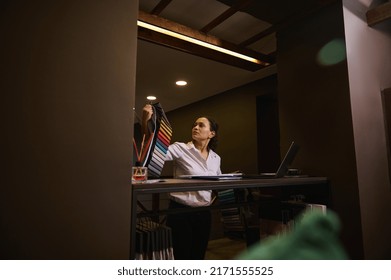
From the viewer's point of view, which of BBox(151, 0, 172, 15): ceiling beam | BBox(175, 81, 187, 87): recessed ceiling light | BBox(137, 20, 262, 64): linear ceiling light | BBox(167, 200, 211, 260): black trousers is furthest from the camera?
BBox(175, 81, 187, 87): recessed ceiling light

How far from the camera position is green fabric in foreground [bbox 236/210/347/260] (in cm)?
140

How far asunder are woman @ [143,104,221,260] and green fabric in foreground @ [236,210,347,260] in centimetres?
51

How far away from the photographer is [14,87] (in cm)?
82

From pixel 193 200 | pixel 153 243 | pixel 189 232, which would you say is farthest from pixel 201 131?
pixel 153 243

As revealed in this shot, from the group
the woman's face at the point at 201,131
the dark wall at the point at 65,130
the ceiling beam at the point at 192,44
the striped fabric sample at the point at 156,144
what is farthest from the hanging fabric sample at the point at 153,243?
the ceiling beam at the point at 192,44

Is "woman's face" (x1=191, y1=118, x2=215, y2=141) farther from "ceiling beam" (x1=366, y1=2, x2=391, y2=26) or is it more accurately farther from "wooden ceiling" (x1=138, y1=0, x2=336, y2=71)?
"ceiling beam" (x1=366, y1=2, x2=391, y2=26)

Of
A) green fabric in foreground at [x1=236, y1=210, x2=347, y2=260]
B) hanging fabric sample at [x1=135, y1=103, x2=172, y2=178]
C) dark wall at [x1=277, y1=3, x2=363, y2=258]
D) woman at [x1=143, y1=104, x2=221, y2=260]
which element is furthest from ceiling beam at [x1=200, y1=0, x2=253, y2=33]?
green fabric in foreground at [x1=236, y1=210, x2=347, y2=260]

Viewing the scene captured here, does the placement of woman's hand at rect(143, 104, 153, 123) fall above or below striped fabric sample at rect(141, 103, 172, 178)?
above

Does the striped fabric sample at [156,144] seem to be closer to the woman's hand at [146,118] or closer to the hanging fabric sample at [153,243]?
the woman's hand at [146,118]

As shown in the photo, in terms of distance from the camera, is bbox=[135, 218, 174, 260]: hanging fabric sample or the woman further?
the woman

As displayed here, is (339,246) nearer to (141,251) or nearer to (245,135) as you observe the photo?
(141,251)

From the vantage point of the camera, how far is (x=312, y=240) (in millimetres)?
1549

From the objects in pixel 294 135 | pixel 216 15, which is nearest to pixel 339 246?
pixel 294 135

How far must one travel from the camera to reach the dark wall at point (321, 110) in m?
1.72
